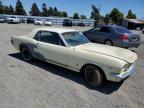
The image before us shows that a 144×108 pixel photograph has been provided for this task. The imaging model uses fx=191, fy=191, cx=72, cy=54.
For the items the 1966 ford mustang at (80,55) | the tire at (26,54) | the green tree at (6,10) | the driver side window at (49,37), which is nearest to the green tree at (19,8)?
the green tree at (6,10)

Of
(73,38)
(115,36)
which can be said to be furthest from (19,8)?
(73,38)

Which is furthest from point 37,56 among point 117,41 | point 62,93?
point 117,41

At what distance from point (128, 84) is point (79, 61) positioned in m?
1.57

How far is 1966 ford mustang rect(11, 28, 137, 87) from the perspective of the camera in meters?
4.79

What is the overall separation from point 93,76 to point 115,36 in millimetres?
5862

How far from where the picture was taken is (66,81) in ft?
17.9

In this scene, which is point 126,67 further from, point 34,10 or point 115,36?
point 34,10

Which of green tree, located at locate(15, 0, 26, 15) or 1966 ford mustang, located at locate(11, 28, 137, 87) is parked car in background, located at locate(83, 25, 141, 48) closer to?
1966 ford mustang, located at locate(11, 28, 137, 87)

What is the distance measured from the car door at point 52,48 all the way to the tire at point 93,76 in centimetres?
84

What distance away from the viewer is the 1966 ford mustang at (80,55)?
4793 millimetres

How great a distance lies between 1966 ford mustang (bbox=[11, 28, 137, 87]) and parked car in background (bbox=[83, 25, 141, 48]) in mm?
4325

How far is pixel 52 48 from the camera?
604 centimetres

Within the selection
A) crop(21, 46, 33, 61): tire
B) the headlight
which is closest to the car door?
crop(21, 46, 33, 61): tire

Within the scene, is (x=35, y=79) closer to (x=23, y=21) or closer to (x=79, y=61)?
(x=79, y=61)
